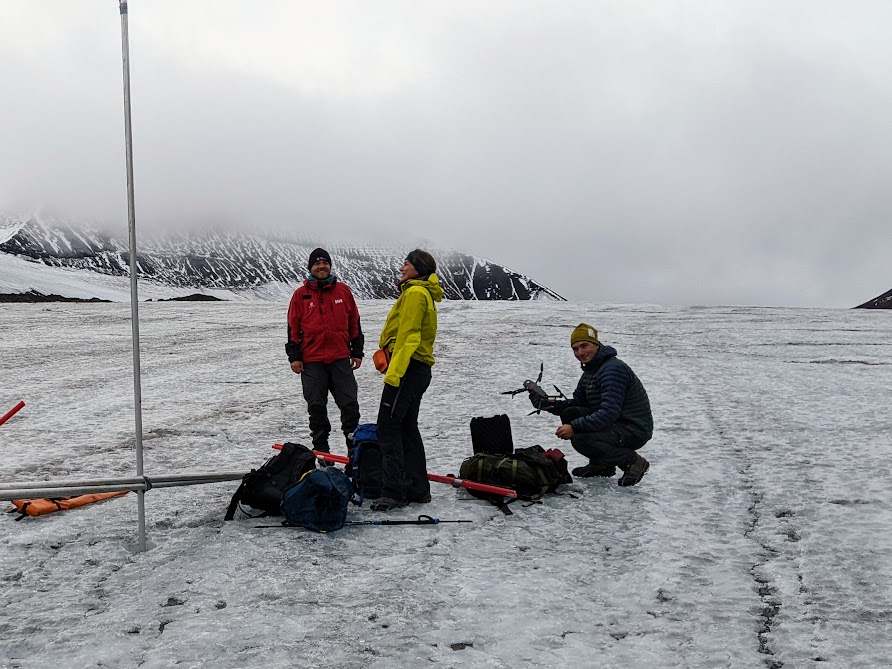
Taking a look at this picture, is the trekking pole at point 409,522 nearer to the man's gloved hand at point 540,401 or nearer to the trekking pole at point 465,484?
the trekking pole at point 465,484

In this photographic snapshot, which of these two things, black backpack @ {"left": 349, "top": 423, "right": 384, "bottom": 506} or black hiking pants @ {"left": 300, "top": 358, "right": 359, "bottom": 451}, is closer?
black backpack @ {"left": 349, "top": 423, "right": 384, "bottom": 506}

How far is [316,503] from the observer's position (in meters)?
5.11

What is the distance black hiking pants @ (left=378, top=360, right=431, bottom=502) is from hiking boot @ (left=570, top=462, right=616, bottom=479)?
5.52 ft

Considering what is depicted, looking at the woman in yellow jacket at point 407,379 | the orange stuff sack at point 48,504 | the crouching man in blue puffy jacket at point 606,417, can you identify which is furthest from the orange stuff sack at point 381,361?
the orange stuff sack at point 48,504

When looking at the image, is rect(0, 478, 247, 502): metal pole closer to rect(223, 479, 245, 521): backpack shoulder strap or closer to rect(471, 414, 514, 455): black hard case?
rect(223, 479, 245, 521): backpack shoulder strap

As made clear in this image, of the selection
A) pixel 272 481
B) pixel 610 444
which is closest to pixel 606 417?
pixel 610 444

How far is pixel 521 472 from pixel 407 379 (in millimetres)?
1325

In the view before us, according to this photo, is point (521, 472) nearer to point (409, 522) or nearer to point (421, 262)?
point (409, 522)

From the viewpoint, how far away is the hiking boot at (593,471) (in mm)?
6578

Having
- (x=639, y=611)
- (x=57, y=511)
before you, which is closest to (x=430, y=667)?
(x=639, y=611)

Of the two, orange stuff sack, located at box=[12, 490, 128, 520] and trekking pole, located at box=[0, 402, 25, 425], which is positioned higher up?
trekking pole, located at box=[0, 402, 25, 425]

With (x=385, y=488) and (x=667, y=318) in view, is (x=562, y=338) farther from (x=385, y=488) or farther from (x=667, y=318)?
(x=385, y=488)

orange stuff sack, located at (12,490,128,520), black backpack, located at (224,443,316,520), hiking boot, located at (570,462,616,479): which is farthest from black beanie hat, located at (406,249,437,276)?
orange stuff sack, located at (12,490,128,520)

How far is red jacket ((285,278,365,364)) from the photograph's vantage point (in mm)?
6957
